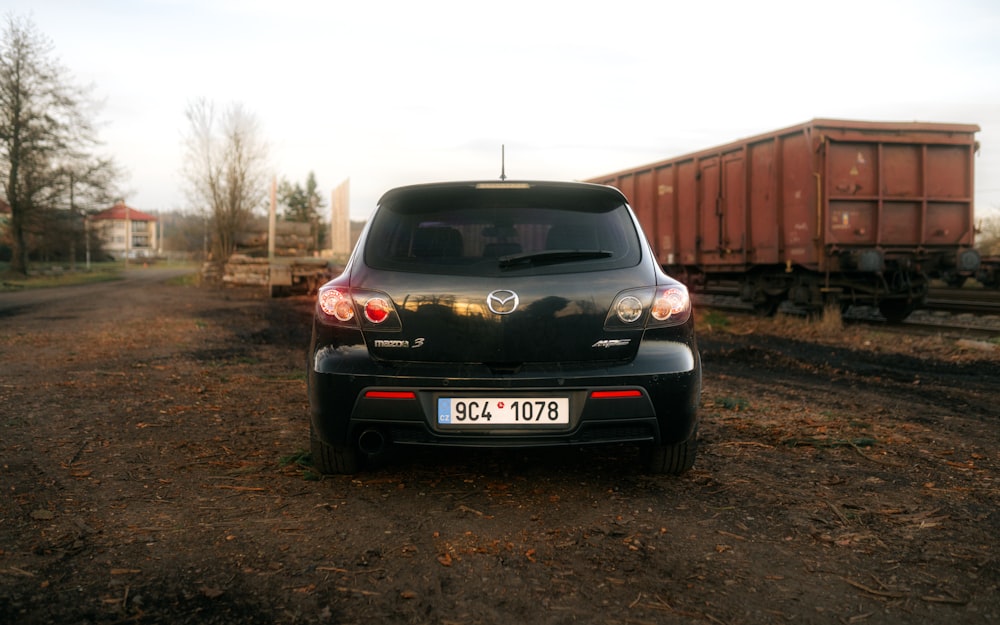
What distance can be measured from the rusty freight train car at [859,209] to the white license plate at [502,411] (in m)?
9.56

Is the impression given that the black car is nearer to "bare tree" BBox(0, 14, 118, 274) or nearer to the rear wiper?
the rear wiper

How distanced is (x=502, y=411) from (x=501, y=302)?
46 cm

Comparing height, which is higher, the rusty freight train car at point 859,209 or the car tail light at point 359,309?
the rusty freight train car at point 859,209

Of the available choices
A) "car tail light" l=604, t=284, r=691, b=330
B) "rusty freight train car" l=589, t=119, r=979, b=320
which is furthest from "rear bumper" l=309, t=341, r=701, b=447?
"rusty freight train car" l=589, t=119, r=979, b=320

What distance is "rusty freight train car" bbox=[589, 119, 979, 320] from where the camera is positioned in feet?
37.5

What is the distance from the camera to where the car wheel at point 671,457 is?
3572mm

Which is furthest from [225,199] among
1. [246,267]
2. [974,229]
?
[974,229]

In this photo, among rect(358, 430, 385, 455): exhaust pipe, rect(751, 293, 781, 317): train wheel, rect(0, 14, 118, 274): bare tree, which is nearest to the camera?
rect(358, 430, 385, 455): exhaust pipe

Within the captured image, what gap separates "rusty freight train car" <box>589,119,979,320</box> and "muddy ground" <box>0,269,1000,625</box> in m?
6.08

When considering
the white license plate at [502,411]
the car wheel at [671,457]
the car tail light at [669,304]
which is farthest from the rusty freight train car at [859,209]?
the white license plate at [502,411]

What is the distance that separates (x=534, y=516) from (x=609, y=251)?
1.22 metres

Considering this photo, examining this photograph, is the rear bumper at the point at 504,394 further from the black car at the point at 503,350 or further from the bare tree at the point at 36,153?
the bare tree at the point at 36,153

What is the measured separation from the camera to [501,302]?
10.4ft

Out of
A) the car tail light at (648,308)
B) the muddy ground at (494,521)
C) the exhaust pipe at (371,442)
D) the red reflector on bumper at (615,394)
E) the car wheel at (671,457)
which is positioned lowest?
the muddy ground at (494,521)
